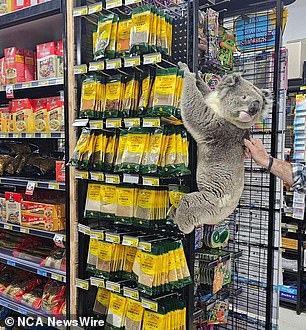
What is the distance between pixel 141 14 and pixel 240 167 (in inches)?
34.6

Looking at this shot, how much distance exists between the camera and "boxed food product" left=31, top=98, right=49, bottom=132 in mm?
2455

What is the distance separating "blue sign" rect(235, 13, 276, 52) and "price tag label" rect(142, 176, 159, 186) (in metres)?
1.39

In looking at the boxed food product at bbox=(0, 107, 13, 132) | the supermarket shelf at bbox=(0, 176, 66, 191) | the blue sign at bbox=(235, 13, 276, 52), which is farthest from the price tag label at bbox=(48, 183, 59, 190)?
the blue sign at bbox=(235, 13, 276, 52)

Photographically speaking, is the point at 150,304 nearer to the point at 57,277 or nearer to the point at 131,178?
the point at 131,178

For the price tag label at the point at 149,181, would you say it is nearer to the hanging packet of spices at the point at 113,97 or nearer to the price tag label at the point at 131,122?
the price tag label at the point at 131,122

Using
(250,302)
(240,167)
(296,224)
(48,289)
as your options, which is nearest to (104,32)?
(240,167)

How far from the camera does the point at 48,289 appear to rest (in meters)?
2.52

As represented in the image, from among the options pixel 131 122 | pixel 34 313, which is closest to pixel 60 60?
pixel 131 122

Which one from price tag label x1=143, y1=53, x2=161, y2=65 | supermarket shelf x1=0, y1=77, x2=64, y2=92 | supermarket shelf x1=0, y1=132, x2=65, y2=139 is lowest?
supermarket shelf x1=0, y1=132, x2=65, y2=139

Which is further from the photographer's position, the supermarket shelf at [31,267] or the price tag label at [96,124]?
the supermarket shelf at [31,267]

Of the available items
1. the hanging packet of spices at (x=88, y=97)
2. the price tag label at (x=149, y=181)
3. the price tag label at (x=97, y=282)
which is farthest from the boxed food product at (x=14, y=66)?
the price tag label at (x=97, y=282)

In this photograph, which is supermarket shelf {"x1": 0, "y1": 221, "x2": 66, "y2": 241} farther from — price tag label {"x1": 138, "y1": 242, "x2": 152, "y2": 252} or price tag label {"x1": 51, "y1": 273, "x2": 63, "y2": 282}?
price tag label {"x1": 138, "y1": 242, "x2": 152, "y2": 252}

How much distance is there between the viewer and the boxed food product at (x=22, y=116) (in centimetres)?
254

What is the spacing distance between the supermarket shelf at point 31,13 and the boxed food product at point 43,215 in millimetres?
1194
